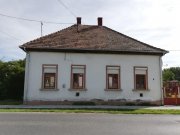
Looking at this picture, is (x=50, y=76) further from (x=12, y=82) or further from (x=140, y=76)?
(x=140, y=76)

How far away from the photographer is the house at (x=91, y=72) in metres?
25.1

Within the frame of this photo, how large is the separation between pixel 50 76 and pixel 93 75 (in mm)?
3410

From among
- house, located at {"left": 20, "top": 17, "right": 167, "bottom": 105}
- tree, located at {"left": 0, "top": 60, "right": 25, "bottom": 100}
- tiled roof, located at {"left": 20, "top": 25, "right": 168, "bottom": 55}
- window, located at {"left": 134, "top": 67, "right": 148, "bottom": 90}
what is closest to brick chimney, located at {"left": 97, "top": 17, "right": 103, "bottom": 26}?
A: tiled roof, located at {"left": 20, "top": 25, "right": 168, "bottom": 55}

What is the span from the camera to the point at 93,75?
2575 cm

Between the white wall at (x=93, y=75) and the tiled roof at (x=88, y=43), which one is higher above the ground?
the tiled roof at (x=88, y=43)

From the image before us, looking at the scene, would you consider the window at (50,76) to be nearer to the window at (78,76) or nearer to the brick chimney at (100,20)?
the window at (78,76)

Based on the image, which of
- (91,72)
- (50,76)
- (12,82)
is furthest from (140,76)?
(12,82)

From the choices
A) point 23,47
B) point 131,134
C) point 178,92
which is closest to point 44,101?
point 23,47

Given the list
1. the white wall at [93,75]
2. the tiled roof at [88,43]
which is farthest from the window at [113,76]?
the tiled roof at [88,43]

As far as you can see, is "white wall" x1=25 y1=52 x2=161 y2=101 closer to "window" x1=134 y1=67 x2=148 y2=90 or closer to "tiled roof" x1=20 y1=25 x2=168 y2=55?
"window" x1=134 y1=67 x2=148 y2=90

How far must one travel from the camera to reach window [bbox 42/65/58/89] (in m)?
25.4

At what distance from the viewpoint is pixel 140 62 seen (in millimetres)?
26359

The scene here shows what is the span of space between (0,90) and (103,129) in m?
19.9

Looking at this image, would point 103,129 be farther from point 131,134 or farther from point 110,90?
point 110,90
